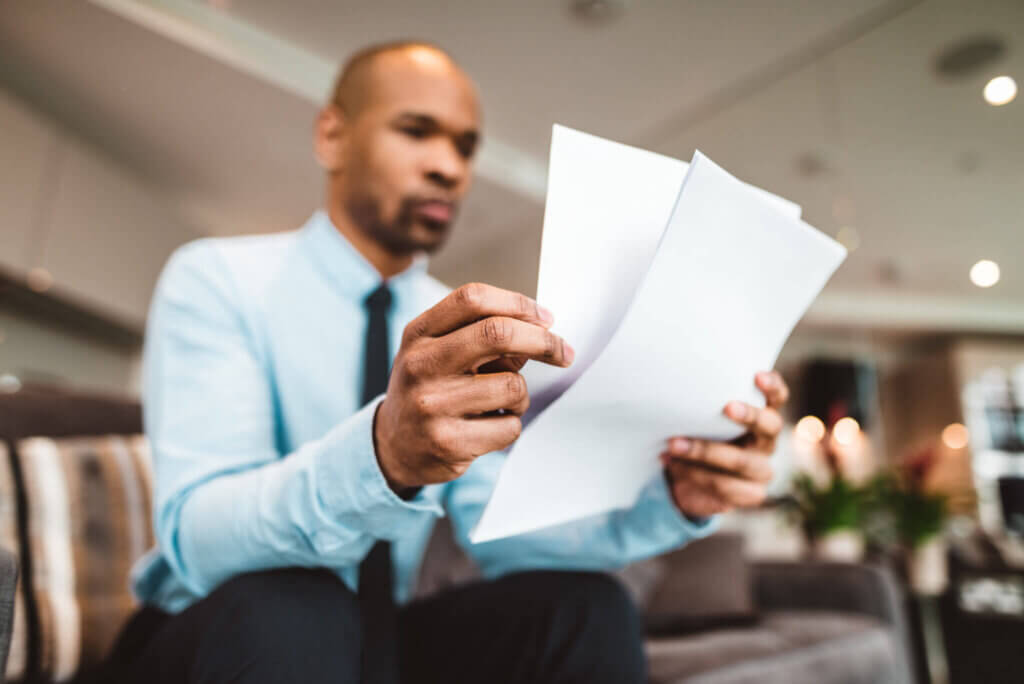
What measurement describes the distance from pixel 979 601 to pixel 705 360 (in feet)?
3.91

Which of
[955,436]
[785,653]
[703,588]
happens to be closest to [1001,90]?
[785,653]

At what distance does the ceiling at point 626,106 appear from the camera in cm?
69

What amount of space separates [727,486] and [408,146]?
53 centimetres

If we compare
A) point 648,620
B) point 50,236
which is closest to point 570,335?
point 648,620

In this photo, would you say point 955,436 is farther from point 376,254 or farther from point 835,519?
point 376,254

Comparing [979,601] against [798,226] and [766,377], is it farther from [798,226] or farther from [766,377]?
[798,226]

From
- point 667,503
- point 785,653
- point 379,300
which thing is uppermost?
point 379,300

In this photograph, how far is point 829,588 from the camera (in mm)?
1797

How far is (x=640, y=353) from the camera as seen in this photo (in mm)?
405

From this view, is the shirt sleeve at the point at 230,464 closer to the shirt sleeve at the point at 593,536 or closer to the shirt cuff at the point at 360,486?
the shirt cuff at the point at 360,486

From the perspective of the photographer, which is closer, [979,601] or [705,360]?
[705,360]

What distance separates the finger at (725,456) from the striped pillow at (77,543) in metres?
0.77

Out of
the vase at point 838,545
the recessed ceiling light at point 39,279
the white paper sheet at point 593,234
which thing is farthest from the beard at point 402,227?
the recessed ceiling light at point 39,279

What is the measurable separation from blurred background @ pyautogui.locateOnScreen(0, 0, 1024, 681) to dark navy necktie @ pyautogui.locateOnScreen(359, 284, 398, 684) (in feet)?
0.43
